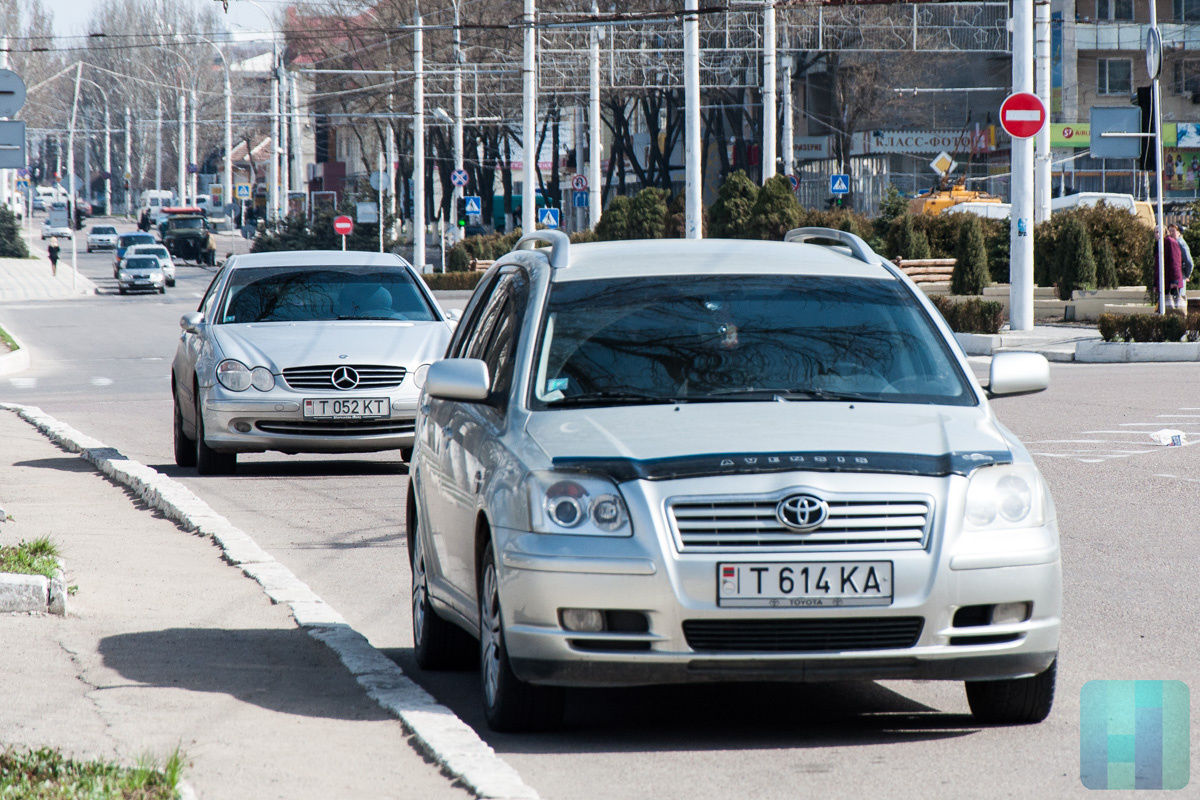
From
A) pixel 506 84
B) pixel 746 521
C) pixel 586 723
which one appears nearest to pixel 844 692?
pixel 586 723

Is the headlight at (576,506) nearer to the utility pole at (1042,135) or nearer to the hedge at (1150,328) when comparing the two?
the hedge at (1150,328)

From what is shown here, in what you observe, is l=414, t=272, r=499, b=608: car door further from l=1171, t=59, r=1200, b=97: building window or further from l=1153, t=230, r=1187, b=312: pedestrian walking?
l=1171, t=59, r=1200, b=97: building window

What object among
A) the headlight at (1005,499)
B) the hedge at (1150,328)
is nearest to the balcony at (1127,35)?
the hedge at (1150,328)

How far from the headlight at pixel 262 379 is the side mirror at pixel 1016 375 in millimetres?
7646

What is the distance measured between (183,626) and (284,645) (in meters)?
0.67

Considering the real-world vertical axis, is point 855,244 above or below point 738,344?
above

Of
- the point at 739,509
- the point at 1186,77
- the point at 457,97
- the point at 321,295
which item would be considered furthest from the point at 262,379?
the point at 1186,77

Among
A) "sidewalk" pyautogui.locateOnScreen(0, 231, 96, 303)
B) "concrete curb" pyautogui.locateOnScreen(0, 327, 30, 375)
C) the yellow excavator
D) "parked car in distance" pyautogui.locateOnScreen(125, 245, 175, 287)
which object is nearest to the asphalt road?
"concrete curb" pyautogui.locateOnScreen(0, 327, 30, 375)

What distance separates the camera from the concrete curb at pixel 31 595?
761 centimetres

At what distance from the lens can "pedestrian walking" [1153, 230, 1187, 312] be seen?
102 feet

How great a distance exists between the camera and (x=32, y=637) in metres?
7.17

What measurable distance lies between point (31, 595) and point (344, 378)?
230 inches

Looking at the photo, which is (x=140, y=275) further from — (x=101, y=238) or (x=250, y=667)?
(x=250, y=667)

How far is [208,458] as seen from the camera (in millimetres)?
13828
